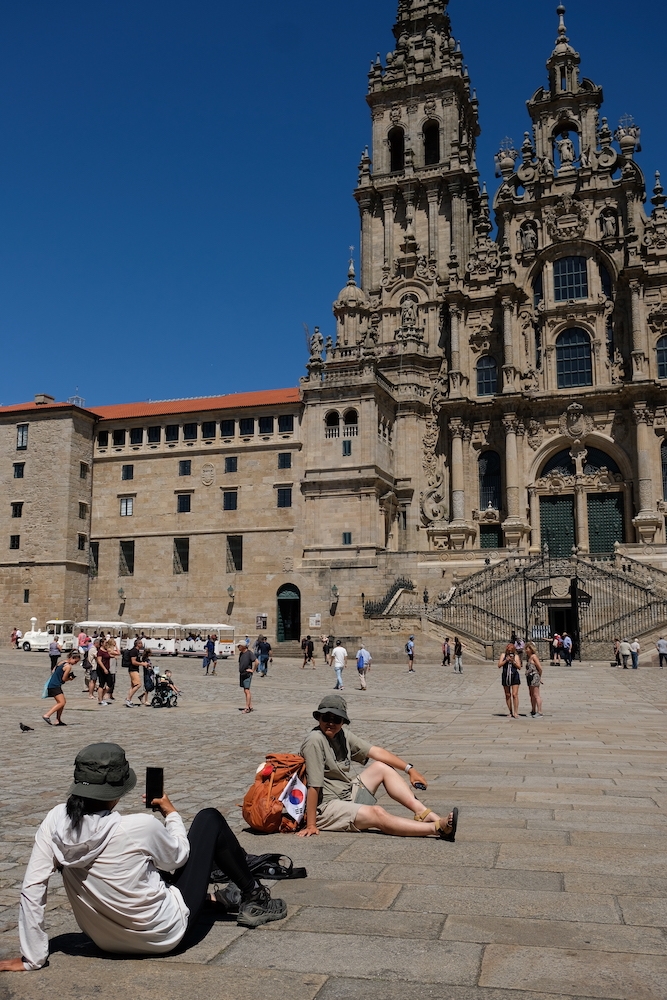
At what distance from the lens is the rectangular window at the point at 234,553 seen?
168ft

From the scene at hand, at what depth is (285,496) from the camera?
165 feet

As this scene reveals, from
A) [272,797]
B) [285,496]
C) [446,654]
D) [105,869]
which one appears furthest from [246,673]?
[285,496]

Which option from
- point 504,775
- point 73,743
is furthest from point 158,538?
point 504,775

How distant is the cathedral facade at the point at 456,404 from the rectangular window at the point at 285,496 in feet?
0.74

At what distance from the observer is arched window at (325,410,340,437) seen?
163ft

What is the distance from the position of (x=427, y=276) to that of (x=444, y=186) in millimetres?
6409

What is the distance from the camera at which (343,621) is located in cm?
4638

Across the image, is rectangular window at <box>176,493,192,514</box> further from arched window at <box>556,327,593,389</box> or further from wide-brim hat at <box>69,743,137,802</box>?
wide-brim hat at <box>69,743,137,802</box>

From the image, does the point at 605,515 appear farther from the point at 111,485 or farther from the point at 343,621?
the point at 111,485

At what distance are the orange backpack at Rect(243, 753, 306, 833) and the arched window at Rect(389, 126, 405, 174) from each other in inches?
2280

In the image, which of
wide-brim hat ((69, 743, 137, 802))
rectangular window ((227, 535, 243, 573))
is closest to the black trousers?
wide-brim hat ((69, 743, 137, 802))

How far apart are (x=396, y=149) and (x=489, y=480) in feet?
81.6

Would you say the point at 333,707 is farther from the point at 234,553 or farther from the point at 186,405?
the point at 186,405

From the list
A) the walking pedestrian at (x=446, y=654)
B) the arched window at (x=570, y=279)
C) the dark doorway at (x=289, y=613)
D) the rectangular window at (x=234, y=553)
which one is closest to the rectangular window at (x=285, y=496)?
the rectangular window at (x=234, y=553)
